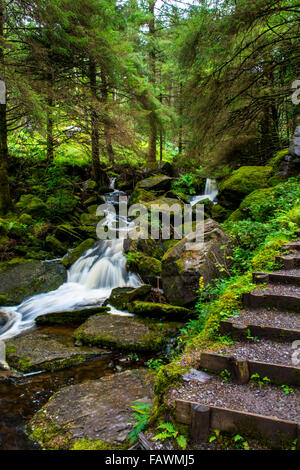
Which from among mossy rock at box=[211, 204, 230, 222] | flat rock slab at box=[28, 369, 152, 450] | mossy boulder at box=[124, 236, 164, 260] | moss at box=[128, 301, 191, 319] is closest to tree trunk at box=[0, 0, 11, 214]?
mossy boulder at box=[124, 236, 164, 260]

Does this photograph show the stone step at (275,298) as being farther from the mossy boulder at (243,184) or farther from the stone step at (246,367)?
the mossy boulder at (243,184)

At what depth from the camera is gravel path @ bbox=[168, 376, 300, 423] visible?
6.63 feet

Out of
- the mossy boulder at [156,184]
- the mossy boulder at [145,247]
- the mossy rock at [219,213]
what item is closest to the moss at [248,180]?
the mossy rock at [219,213]

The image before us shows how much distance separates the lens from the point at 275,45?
7.34 m

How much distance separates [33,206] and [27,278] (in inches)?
158

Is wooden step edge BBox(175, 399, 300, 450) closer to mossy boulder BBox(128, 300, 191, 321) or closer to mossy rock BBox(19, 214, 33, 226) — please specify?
mossy boulder BBox(128, 300, 191, 321)

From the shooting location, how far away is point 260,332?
2.81 m

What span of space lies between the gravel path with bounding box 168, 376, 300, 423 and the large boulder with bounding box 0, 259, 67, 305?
6.49 metres

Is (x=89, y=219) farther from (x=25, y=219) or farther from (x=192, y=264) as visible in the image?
(x=192, y=264)

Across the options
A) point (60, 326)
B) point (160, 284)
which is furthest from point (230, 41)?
point (60, 326)

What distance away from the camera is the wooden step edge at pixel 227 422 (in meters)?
1.89

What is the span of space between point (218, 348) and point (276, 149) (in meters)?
10.9

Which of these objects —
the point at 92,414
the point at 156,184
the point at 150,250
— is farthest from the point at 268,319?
the point at 156,184
